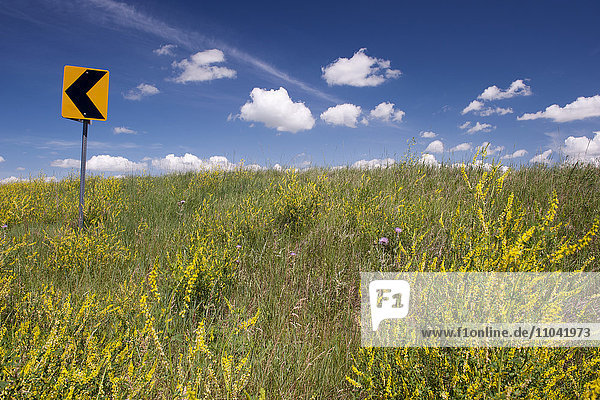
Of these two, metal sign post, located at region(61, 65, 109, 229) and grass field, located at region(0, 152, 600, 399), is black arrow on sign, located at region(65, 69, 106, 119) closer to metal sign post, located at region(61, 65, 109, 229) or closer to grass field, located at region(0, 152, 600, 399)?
metal sign post, located at region(61, 65, 109, 229)

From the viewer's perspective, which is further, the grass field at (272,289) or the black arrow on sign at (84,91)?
the black arrow on sign at (84,91)

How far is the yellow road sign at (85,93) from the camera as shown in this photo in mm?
4121

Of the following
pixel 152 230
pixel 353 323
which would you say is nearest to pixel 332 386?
pixel 353 323

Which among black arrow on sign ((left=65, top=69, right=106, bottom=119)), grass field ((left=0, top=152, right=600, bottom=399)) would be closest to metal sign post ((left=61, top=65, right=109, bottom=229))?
black arrow on sign ((left=65, top=69, right=106, bottom=119))

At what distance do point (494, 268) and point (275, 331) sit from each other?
155 cm

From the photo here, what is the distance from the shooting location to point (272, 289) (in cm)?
277

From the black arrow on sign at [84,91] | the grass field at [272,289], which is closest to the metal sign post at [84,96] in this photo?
the black arrow on sign at [84,91]

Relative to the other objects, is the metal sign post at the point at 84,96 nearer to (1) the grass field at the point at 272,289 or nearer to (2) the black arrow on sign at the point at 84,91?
(2) the black arrow on sign at the point at 84,91

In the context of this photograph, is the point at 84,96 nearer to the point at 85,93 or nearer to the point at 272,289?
the point at 85,93

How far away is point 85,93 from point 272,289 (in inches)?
152

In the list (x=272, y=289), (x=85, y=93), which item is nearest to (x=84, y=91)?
(x=85, y=93)

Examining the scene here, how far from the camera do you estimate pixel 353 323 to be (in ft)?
7.66

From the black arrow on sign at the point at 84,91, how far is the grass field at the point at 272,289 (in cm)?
166

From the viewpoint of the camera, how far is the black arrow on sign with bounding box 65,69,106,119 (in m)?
4.15
